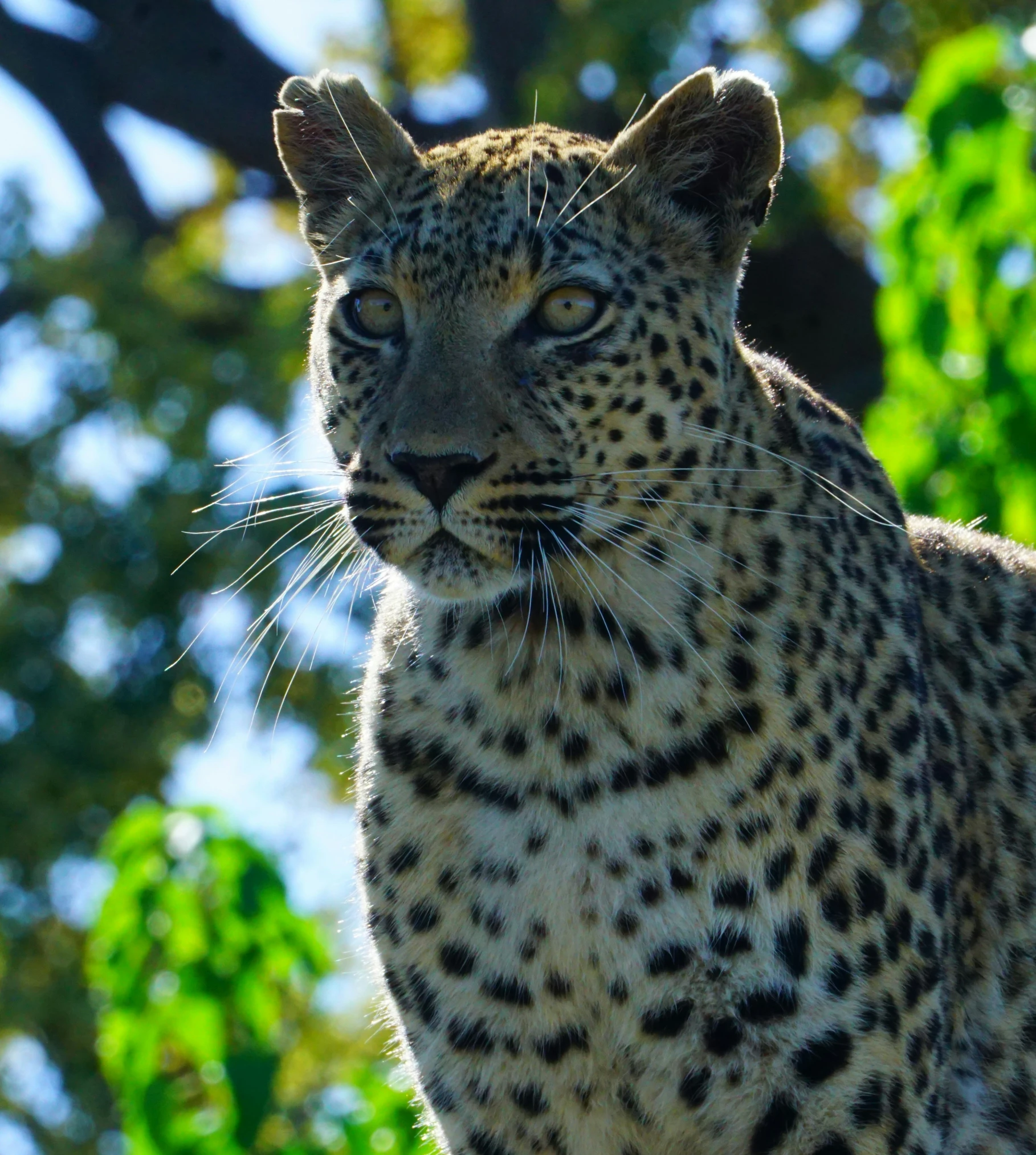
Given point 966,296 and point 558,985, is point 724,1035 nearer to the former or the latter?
point 558,985

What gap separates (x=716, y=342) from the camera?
4059 millimetres

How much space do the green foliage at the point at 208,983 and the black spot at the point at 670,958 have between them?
1.48 metres

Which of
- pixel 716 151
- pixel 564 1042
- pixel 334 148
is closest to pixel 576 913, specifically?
pixel 564 1042

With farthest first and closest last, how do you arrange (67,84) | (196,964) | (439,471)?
(67,84)
(196,964)
(439,471)

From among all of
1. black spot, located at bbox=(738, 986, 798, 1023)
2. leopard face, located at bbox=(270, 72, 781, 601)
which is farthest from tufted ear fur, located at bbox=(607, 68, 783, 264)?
black spot, located at bbox=(738, 986, 798, 1023)

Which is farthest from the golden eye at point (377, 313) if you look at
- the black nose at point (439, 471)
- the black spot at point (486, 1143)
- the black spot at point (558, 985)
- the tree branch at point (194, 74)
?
the tree branch at point (194, 74)

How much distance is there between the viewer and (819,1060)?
3.76 meters

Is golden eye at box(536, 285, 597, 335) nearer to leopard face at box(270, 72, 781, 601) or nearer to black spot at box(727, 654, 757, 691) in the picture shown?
leopard face at box(270, 72, 781, 601)

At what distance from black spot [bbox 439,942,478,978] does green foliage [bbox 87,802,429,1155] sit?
1135 mm

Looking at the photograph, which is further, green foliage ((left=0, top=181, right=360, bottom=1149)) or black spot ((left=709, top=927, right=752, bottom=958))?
green foliage ((left=0, top=181, right=360, bottom=1149))

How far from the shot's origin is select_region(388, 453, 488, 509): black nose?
370cm

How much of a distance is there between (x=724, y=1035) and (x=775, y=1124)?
0.24 metres

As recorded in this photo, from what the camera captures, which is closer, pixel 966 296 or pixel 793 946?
pixel 793 946

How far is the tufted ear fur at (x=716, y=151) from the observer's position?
4.14 m
